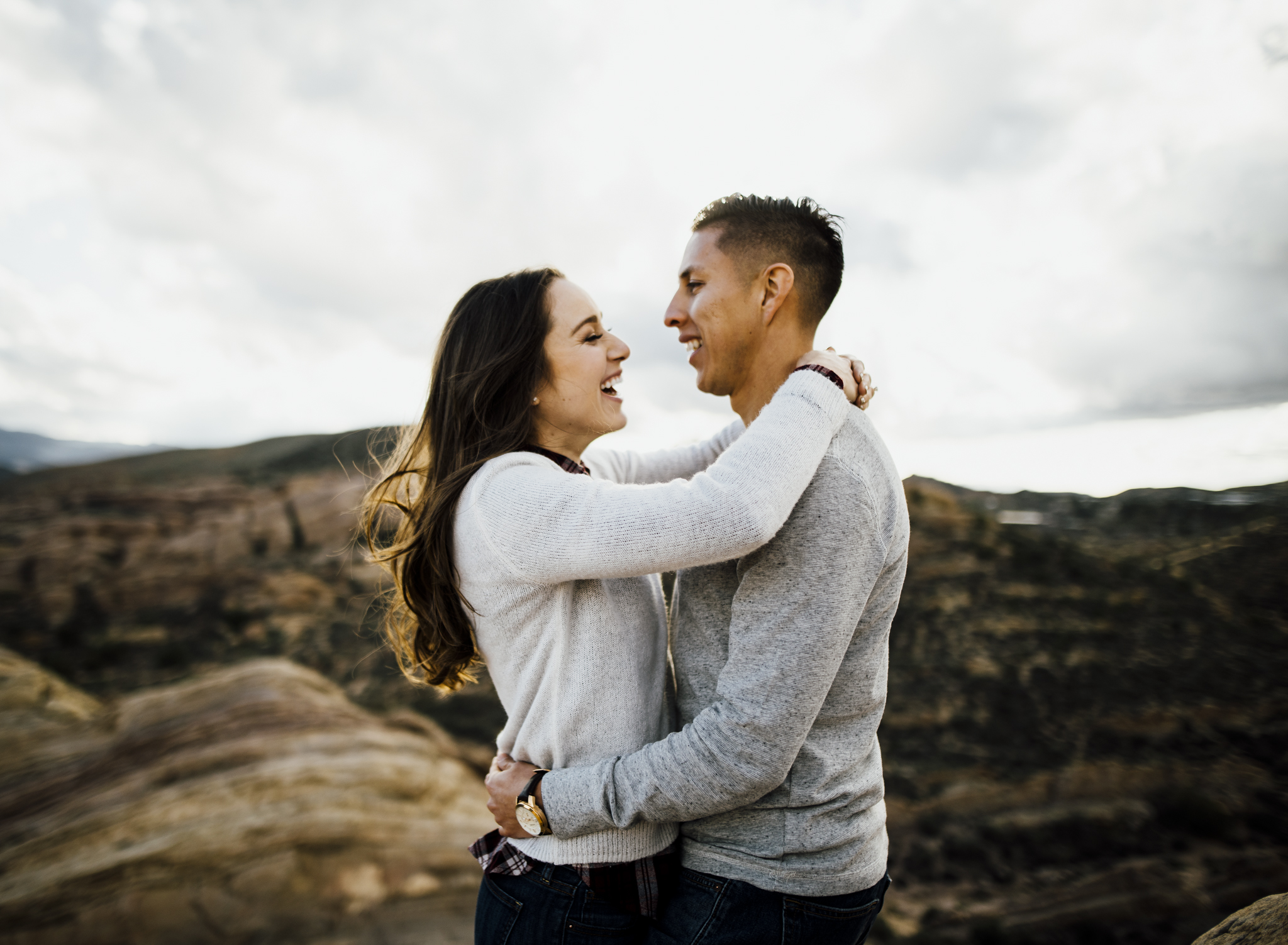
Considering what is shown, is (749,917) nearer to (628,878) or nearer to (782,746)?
(628,878)

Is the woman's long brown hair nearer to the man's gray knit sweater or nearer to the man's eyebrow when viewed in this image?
the man's eyebrow

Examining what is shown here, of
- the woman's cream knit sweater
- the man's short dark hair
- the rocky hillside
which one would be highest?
the man's short dark hair

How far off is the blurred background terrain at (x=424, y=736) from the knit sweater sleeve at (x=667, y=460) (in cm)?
100

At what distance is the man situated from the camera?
1473mm

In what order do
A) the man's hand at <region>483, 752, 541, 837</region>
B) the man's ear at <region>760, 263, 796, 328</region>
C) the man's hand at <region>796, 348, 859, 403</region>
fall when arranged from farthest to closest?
the man's ear at <region>760, 263, 796, 328</region> < the man's hand at <region>796, 348, 859, 403</region> < the man's hand at <region>483, 752, 541, 837</region>

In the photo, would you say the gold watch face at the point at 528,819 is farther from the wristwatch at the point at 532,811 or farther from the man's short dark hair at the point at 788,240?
the man's short dark hair at the point at 788,240

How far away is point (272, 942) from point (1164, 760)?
41.9 ft

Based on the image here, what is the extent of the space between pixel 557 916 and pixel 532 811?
265mm

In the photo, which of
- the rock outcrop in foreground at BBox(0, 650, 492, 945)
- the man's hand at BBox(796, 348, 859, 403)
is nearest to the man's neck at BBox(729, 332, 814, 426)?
the man's hand at BBox(796, 348, 859, 403)

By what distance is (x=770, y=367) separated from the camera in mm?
2152

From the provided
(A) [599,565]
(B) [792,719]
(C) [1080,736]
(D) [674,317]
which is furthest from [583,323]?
(C) [1080,736]

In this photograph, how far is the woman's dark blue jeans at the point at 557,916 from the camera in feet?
5.26

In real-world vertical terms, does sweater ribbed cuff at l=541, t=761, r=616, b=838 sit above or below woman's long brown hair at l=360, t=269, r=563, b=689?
below

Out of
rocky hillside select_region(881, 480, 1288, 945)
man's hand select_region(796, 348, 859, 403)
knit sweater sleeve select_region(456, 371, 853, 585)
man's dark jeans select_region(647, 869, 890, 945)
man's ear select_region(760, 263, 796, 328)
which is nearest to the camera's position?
knit sweater sleeve select_region(456, 371, 853, 585)
